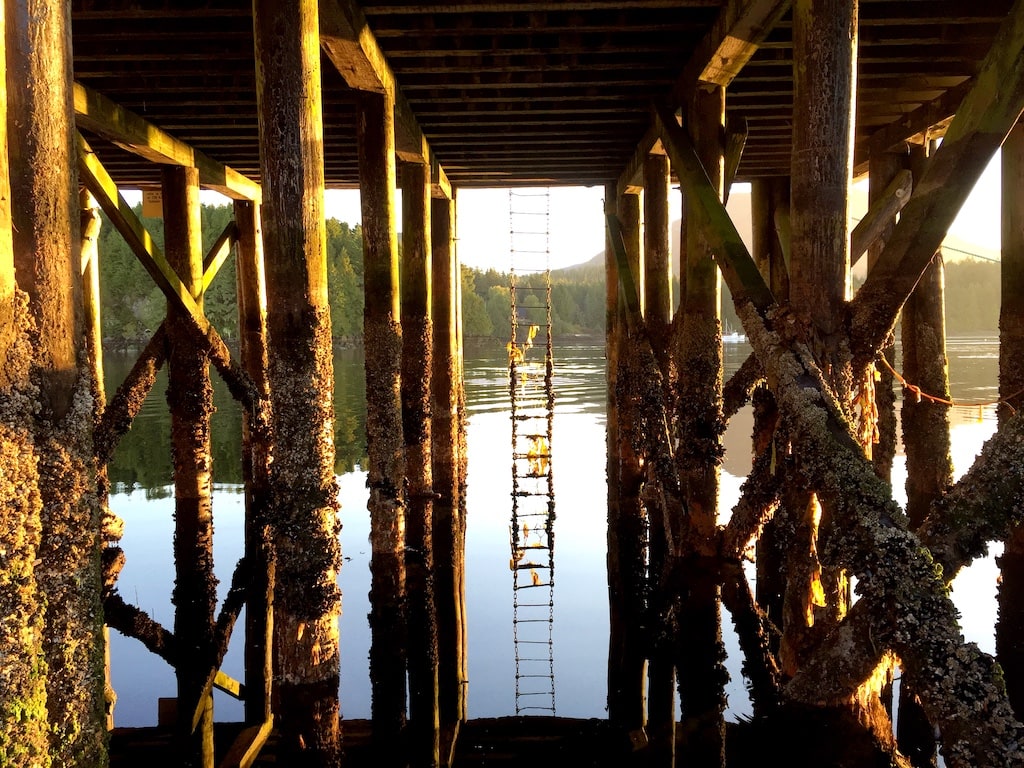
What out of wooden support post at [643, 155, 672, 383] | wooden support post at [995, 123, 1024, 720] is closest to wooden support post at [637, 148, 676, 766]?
wooden support post at [643, 155, 672, 383]

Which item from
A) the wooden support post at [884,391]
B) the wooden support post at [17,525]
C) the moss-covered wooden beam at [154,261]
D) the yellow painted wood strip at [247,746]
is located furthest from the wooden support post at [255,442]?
the wooden support post at [884,391]

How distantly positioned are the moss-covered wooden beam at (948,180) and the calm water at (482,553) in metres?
3.71

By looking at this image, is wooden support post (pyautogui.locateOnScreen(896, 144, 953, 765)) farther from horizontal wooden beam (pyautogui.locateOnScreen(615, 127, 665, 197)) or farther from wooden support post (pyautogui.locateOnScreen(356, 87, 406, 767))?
wooden support post (pyautogui.locateOnScreen(356, 87, 406, 767))

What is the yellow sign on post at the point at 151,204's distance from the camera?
1064cm

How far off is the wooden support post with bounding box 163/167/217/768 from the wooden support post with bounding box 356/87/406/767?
211 cm

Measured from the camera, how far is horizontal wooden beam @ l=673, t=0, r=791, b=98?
16.2 feet

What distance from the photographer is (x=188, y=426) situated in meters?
8.27

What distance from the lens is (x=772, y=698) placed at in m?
5.21

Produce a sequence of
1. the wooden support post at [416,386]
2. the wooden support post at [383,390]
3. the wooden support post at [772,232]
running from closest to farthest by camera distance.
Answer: the wooden support post at [383,390]
the wooden support post at [416,386]
the wooden support post at [772,232]

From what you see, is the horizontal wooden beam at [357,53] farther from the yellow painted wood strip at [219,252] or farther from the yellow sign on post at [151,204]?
the yellow sign on post at [151,204]

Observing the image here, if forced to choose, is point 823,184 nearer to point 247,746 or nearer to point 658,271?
point 658,271

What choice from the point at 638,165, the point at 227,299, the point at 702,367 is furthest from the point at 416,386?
the point at 227,299

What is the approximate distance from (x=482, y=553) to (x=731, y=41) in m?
8.66

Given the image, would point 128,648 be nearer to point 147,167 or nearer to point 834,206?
point 147,167
